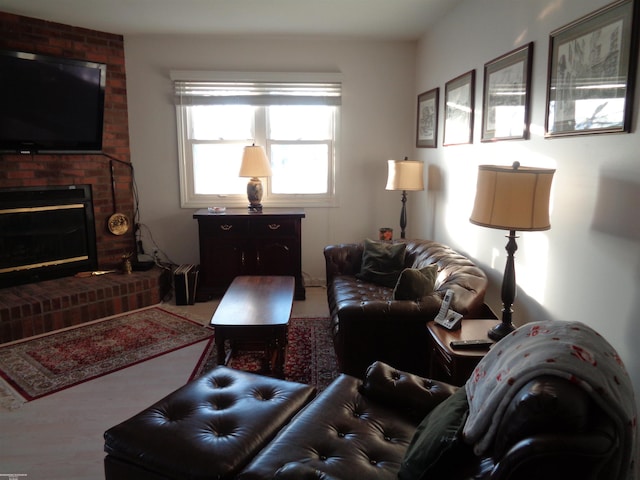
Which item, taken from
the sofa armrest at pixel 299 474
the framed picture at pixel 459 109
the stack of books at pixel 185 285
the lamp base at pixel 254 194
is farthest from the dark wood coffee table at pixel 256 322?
the framed picture at pixel 459 109

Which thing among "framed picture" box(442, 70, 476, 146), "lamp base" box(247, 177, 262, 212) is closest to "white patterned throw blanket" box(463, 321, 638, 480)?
"framed picture" box(442, 70, 476, 146)

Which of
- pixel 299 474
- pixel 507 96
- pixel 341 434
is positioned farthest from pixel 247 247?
pixel 299 474

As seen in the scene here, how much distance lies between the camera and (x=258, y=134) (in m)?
4.80

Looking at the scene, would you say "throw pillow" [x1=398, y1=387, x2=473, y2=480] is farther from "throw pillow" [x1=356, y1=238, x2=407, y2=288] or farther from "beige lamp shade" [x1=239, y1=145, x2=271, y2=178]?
"beige lamp shade" [x1=239, y1=145, x2=271, y2=178]

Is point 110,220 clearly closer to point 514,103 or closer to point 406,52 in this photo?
point 406,52

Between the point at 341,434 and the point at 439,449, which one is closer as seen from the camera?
the point at 439,449

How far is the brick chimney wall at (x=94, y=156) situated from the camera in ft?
12.7

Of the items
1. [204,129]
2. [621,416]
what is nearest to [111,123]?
[204,129]

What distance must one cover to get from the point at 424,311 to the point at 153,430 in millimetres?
1496

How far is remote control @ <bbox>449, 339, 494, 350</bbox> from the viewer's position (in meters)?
2.13

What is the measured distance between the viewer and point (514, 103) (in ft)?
8.86

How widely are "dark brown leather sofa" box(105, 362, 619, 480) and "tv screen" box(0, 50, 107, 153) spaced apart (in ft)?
9.66

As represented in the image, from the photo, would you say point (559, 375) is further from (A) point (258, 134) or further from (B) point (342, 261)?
(A) point (258, 134)

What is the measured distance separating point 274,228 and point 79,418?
2365 mm
